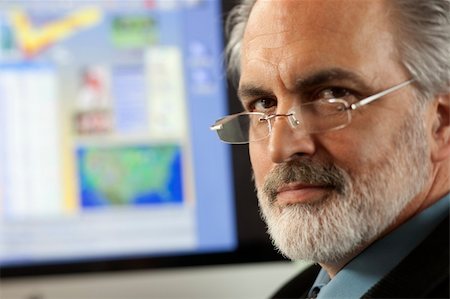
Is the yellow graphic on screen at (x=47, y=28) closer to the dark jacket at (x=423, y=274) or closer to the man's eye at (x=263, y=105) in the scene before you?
the man's eye at (x=263, y=105)

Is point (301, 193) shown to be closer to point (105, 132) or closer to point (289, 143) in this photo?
point (289, 143)

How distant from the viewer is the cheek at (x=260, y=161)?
89 cm

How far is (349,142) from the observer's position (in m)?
0.80

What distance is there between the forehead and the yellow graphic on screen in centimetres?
76

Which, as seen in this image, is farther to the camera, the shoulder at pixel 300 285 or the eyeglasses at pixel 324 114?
the shoulder at pixel 300 285

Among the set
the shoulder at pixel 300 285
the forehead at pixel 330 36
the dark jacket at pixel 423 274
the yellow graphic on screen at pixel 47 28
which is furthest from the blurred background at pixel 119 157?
the dark jacket at pixel 423 274

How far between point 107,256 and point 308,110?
795 mm

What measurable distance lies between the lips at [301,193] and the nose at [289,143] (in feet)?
0.12

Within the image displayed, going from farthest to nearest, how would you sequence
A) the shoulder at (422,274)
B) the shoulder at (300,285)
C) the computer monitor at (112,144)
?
the computer monitor at (112,144) < the shoulder at (300,285) < the shoulder at (422,274)

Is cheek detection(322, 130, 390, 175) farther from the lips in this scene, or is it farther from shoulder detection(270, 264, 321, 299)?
shoulder detection(270, 264, 321, 299)

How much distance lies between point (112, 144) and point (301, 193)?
75cm

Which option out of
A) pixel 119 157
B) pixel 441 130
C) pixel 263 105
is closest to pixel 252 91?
pixel 263 105

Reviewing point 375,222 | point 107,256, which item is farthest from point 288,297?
point 107,256

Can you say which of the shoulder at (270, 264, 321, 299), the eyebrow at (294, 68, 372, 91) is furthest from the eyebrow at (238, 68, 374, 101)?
the shoulder at (270, 264, 321, 299)
